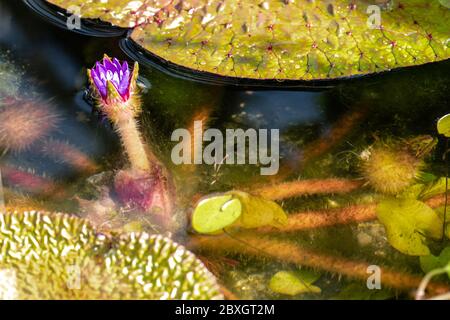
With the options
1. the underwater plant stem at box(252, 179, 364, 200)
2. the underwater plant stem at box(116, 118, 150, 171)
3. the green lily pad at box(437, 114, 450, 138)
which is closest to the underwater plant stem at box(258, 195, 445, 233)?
the underwater plant stem at box(252, 179, 364, 200)

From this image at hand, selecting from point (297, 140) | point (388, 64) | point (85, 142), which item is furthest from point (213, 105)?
point (388, 64)

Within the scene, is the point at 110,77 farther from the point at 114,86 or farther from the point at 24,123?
the point at 24,123

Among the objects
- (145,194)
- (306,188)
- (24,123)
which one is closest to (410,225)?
(306,188)

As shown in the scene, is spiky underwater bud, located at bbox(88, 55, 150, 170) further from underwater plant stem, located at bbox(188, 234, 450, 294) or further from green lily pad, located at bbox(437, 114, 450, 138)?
green lily pad, located at bbox(437, 114, 450, 138)

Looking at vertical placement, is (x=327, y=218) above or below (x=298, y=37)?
below

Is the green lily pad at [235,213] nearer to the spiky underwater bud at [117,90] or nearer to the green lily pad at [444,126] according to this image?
the spiky underwater bud at [117,90]

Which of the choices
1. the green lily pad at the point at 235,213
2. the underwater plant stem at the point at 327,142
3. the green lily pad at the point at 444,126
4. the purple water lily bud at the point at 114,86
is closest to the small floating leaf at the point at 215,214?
the green lily pad at the point at 235,213

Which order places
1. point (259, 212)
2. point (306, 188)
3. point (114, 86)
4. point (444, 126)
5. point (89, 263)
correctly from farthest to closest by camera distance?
1. point (444, 126)
2. point (306, 188)
3. point (259, 212)
4. point (114, 86)
5. point (89, 263)
